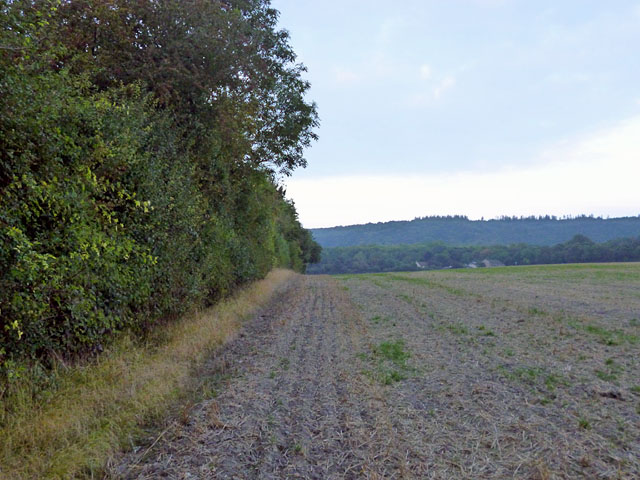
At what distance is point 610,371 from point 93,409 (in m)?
7.16

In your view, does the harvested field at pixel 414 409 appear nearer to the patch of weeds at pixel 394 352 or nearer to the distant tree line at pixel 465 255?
the patch of weeds at pixel 394 352

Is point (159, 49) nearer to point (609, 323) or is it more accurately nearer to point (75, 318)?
point (75, 318)

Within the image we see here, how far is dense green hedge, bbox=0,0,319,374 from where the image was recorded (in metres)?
3.98

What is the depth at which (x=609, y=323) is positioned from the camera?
10180mm

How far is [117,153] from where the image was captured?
578cm

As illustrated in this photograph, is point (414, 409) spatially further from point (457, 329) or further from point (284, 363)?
point (457, 329)

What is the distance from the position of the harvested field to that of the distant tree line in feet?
254

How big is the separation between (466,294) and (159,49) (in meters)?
15.6

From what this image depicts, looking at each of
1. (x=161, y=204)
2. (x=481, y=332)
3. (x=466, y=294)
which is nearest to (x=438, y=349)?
(x=481, y=332)

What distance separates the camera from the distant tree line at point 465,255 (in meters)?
73.6

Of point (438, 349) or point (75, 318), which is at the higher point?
point (75, 318)

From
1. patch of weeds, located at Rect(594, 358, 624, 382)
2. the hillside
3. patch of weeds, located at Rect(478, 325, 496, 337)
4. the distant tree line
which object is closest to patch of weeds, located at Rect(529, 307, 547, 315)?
patch of weeds, located at Rect(478, 325, 496, 337)

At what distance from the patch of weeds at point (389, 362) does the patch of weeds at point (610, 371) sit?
275cm

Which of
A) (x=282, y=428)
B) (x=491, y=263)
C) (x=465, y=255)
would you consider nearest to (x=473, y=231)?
(x=465, y=255)
